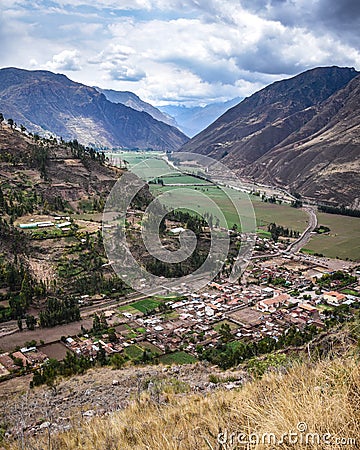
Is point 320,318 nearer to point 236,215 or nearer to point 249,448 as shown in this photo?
point 249,448

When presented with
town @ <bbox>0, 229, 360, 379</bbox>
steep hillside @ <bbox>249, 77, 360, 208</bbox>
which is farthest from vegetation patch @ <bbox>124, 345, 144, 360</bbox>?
steep hillside @ <bbox>249, 77, 360, 208</bbox>

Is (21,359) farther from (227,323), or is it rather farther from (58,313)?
(227,323)

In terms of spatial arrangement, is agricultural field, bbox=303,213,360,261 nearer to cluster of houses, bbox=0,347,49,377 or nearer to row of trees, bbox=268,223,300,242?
row of trees, bbox=268,223,300,242

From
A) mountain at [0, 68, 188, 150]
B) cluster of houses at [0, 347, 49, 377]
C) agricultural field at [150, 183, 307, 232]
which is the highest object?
mountain at [0, 68, 188, 150]


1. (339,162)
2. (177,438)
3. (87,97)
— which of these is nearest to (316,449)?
(177,438)

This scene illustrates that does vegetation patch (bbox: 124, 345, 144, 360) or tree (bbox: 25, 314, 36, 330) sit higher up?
tree (bbox: 25, 314, 36, 330)

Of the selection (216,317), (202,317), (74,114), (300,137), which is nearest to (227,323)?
(216,317)

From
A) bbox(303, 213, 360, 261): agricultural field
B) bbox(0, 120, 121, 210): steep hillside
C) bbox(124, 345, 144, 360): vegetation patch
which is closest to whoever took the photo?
bbox(124, 345, 144, 360): vegetation patch
